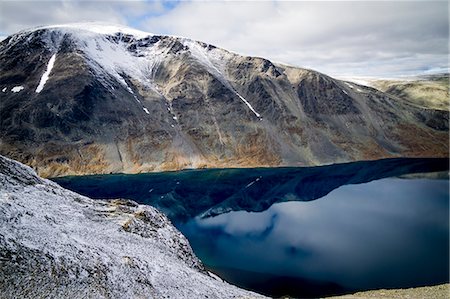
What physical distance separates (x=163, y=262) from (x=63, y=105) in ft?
319

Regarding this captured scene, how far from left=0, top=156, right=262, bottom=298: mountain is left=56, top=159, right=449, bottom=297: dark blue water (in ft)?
46.7

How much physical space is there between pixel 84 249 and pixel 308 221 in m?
46.9

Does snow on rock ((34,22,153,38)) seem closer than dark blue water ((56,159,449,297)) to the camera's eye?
No

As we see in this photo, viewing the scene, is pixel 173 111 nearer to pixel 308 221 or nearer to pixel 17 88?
pixel 17 88

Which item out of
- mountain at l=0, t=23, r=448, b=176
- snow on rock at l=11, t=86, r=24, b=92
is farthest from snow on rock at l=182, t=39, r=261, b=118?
snow on rock at l=11, t=86, r=24, b=92

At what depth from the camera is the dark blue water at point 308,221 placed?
1569 inches

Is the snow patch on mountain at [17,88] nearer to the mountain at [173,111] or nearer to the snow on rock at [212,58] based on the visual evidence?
the mountain at [173,111]

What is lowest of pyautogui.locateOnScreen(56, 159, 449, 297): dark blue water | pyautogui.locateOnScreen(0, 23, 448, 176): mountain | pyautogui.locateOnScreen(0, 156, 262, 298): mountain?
pyautogui.locateOnScreen(56, 159, 449, 297): dark blue water

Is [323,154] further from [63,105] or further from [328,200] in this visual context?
[63,105]

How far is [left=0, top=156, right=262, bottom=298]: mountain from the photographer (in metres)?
17.4

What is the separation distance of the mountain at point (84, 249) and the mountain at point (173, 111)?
74.6m

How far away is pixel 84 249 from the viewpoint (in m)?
20.2

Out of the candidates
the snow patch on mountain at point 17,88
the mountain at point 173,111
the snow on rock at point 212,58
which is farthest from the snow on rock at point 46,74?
the snow on rock at point 212,58

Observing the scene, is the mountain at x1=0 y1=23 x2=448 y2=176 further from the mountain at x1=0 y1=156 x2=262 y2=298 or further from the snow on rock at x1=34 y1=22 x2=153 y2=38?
the mountain at x1=0 y1=156 x2=262 y2=298
